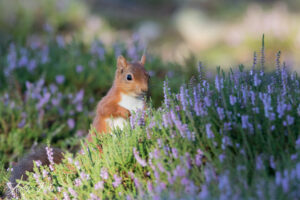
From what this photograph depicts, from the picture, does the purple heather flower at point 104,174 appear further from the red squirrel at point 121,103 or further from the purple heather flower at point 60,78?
the purple heather flower at point 60,78

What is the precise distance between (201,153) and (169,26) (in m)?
12.8

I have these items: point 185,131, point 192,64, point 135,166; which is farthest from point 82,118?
point 185,131

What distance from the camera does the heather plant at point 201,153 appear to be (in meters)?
2.33

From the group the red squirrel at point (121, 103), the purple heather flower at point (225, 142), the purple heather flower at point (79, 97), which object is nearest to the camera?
the purple heather flower at point (225, 142)

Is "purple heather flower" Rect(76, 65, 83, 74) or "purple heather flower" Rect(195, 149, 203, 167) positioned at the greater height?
"purple heather flower" Rect(76, 65, 83, 74)

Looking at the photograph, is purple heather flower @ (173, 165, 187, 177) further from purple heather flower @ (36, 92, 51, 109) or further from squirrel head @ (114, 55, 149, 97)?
purple heather flower @ (36, 92, 51, 109)

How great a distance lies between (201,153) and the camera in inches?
105

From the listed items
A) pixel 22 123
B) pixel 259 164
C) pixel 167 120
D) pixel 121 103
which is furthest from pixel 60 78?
pixel 259 164

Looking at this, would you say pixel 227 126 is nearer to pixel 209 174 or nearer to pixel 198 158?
pixel 198 158

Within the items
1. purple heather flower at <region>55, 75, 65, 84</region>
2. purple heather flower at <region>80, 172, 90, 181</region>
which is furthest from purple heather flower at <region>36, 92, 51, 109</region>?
purple heather flower at <region>80, 172, 90, 181</region>

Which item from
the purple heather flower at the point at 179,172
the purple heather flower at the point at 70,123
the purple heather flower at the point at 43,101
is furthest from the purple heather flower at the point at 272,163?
the purple heather flower at the point at 43,101

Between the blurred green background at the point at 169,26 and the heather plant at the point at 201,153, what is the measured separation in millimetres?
3656

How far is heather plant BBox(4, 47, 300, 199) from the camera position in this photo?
2.33 metres

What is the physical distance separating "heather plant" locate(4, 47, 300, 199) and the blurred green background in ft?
12.0
